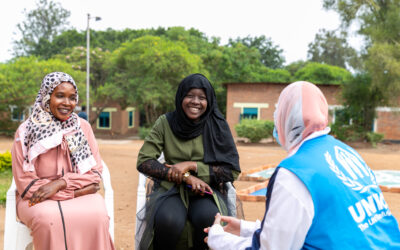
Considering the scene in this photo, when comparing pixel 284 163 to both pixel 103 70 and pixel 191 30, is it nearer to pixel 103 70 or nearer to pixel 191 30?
pixel 103 70

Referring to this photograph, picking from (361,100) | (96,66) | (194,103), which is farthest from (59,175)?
(96,66)

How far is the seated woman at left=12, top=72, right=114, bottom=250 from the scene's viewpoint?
8.21 feet

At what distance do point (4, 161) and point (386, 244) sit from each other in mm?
7979

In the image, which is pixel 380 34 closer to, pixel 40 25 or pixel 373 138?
pixel 373 138

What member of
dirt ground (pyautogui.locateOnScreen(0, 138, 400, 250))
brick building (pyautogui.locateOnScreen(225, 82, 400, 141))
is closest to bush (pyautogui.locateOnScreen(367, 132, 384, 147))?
brick building (pyautogui.locateOnScreen(225, 82, 400, 141))

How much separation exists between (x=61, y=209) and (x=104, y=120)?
82.9 ft

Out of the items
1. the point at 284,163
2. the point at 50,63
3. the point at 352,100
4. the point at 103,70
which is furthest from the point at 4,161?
the point at 103,70

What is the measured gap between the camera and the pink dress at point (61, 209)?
2.48 meters

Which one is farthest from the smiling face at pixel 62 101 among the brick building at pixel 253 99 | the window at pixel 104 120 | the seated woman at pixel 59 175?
the window at pixel 104 120

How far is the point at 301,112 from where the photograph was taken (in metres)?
1.58

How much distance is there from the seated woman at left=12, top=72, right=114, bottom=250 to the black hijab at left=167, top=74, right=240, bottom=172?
2.40 feet

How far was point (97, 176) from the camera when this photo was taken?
9.50 feet

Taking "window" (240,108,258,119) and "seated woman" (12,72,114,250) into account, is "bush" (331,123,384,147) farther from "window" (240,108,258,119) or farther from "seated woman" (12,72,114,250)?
"seated woman" (12,72,114,250)

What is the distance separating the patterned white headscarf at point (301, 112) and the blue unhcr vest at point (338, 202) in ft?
0.24
